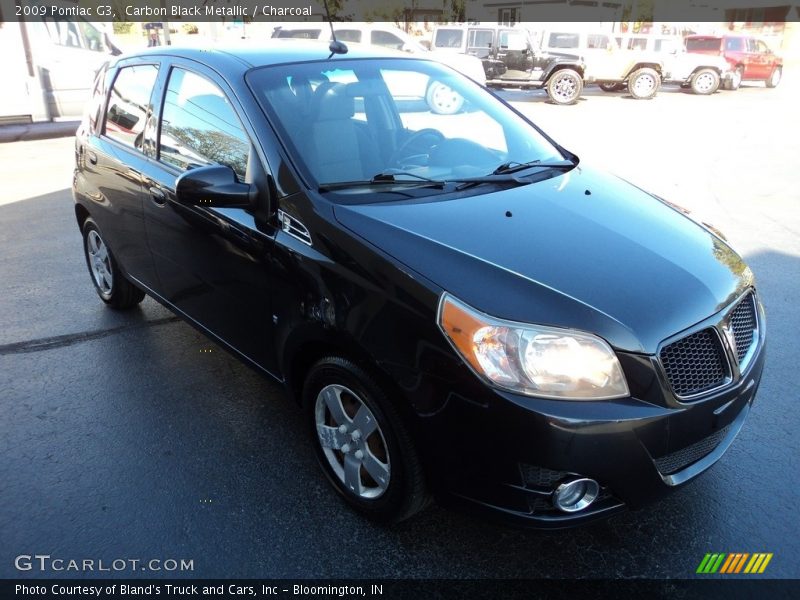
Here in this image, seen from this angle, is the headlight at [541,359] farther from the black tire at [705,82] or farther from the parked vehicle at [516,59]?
the black tire at [705,82]

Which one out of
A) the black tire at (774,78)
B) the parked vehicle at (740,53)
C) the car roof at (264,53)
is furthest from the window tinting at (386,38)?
the car roof at (264,53)

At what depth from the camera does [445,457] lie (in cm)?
218

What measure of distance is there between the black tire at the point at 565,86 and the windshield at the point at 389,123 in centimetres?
1546

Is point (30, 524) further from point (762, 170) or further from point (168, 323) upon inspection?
point (762, 170)

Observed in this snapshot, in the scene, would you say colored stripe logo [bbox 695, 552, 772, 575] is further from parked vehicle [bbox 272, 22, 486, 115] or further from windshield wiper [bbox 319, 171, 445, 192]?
parked vehicle [bbox 272, 22, 486, 115]

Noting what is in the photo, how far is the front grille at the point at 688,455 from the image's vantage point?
2184mm

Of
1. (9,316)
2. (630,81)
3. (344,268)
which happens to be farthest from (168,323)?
(630,81)

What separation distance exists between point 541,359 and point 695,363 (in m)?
0.58

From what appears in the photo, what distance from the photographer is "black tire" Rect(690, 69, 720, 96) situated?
66.7 feet

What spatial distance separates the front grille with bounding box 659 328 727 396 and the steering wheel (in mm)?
1462

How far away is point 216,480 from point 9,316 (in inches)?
107

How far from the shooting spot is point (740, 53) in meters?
21.4

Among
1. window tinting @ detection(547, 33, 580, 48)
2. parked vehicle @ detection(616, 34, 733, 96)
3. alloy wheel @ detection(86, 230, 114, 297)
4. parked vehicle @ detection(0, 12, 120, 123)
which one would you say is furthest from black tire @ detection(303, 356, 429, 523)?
parked vehicle @ detection(616, 34, 733, 96)

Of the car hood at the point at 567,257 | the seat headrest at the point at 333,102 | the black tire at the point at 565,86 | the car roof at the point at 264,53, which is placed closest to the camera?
the car hood at the point at 567,257
